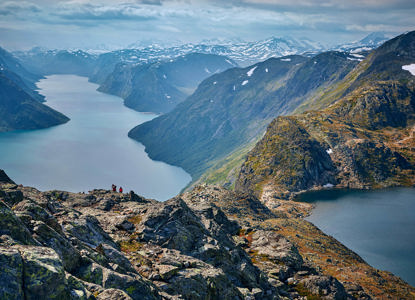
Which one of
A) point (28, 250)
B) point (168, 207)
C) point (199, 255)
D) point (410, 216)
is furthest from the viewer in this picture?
point (410, 216)

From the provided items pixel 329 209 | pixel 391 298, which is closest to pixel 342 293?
pixel 391 298

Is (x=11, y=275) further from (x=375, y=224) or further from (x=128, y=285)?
(x=375, y=224)

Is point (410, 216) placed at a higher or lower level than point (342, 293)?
lower

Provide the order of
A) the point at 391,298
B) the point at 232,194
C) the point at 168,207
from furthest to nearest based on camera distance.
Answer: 1. the point at 232,194
2. the point at 391,298
3. the point at 168,207

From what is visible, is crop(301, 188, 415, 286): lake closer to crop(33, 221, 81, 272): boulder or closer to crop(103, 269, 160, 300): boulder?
crop(103, 269, 160, 300): boulder

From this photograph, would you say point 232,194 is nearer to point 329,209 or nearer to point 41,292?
point 329,209

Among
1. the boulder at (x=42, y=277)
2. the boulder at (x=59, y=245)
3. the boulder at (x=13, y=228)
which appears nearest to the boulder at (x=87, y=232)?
the boulder at (x=59, y=245)
